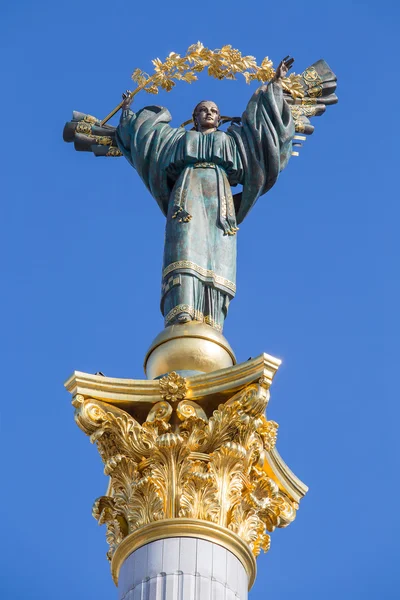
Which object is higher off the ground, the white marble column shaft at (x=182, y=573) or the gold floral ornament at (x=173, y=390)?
the gold floral ornament at (x=173, y=390)

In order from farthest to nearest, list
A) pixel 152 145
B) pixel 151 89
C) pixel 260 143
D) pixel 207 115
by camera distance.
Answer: pixel 151 89
pixel 207 115
pixel 152 145
pixel 260 143

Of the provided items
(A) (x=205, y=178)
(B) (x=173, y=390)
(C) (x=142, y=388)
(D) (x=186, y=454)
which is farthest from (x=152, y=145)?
(D) (x=186, y=454)

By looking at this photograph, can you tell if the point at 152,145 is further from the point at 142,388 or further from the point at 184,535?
the point at 184,535

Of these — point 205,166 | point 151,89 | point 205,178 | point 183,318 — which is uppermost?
point 151,89

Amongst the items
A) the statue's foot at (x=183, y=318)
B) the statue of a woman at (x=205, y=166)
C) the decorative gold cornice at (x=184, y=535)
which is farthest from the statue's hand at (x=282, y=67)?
the decorative gold cornice at (x=184, y=535)

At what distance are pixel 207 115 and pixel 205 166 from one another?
1354 mm

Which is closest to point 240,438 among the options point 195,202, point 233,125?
point 195,202

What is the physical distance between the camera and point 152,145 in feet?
85.0

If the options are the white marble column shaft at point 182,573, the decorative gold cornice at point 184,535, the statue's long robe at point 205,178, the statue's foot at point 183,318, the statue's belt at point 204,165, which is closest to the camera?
the white marble column shaft at point 182,573

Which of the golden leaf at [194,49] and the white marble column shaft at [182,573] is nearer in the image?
the white marble column shaft at [182,573]

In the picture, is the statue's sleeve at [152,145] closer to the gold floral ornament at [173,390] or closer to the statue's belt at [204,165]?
the statue's belt at [204,165]

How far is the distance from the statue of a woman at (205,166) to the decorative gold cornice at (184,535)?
3.52 m

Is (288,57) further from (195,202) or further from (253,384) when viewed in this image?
(253,384)

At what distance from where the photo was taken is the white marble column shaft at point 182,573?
19.8 m
